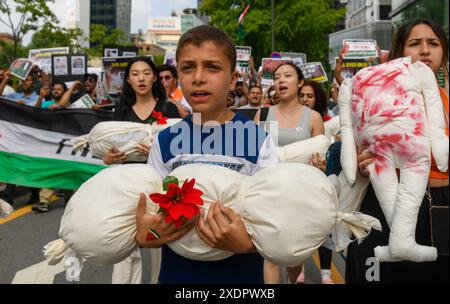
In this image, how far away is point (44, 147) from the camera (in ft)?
19.2

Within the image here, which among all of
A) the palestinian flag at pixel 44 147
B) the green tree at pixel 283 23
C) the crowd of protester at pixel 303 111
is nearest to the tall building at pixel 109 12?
the green tree at pixel 283 23

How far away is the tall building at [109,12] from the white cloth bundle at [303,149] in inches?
5030

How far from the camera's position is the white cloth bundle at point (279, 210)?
1.68 meters

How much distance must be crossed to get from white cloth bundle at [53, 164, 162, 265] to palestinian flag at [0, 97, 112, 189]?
147 inches

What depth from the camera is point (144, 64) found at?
13.3ft

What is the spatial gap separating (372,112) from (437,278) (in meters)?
0.77

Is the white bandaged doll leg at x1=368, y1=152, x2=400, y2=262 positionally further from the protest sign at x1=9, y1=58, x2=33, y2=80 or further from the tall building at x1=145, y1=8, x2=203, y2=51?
the tall building at x1=145, y1=8, x2=203, y2=51

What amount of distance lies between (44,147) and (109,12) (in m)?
133

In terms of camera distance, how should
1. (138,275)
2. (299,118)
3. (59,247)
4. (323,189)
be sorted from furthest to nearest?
(299,118) < (138,275) < (59,247) < (323,189)

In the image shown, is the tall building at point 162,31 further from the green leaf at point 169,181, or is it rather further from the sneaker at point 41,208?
the green leaf at point 169,181

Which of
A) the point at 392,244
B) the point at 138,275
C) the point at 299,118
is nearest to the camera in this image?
the point at 392,244

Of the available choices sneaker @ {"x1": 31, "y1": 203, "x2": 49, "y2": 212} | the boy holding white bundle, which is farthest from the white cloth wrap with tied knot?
sneaker @ {"x1": 31, "y1": 203, "x2": 49, "y2": 212}

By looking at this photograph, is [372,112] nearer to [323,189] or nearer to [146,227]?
[323,189]
